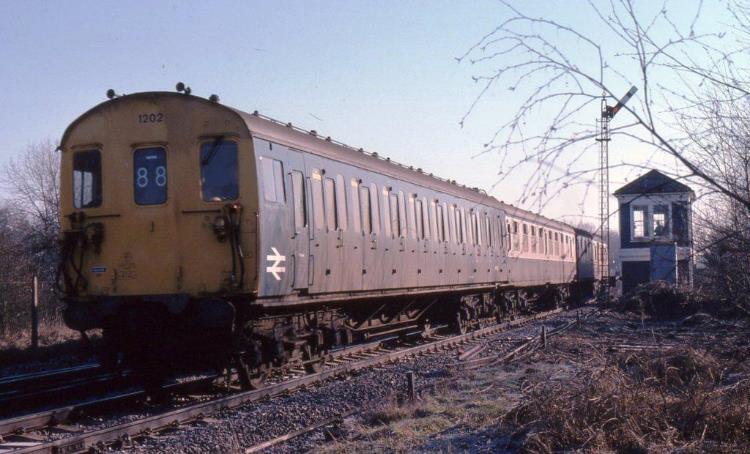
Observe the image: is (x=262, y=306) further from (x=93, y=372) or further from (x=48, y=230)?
(x=48, y=230)

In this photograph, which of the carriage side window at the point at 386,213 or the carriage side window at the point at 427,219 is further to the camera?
the carriage side window at the point at 427,219

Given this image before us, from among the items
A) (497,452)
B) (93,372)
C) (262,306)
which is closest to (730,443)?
(497,452)

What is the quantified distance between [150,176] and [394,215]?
231 inches

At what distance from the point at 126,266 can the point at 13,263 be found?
13250 millimetres

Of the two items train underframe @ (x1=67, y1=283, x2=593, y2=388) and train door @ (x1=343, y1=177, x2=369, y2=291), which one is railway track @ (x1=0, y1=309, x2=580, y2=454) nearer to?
train underframe @ (x1=67, y1=283, x2=593, y2=388)

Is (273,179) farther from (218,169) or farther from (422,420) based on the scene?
(422,420)

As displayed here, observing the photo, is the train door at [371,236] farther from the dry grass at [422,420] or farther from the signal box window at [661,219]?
the signal box window at [661,219]

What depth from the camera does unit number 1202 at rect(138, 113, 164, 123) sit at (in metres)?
10.8

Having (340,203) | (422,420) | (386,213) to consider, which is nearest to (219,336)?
(422,420)

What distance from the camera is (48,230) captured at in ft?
117

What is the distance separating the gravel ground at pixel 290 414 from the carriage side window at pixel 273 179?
2741 mm

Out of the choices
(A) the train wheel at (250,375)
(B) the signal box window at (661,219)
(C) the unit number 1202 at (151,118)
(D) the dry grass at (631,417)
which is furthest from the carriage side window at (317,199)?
(B) the signal box window at (661,219)

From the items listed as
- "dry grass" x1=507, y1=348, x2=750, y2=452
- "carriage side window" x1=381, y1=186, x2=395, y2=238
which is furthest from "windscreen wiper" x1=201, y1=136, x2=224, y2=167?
"dry grass" x1=507, y1=348, x2=750, y2=452

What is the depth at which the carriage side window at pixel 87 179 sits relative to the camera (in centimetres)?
1102
